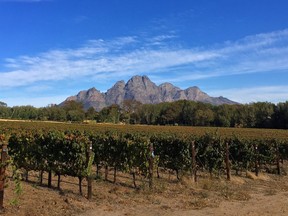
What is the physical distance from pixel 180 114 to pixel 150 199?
423ft

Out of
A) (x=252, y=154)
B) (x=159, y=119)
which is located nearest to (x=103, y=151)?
(x=252, y=154)

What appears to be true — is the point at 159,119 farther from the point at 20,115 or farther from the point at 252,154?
the point at 252,154

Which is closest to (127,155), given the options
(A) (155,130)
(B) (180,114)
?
(A) (155,130)

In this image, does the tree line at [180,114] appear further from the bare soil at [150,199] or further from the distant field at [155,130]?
the bare soil at [150,199]

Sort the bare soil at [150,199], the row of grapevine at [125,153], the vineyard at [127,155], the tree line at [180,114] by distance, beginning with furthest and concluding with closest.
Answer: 1. the tree line at [180,114]
2. the row of grapevine at [125,153]
3. the vineyard at [127,155]
4. the bare soil at [150,199]

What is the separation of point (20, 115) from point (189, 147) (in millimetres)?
154037

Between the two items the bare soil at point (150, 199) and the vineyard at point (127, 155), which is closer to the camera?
the bare soil at point (150, 199)

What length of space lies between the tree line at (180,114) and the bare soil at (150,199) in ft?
323

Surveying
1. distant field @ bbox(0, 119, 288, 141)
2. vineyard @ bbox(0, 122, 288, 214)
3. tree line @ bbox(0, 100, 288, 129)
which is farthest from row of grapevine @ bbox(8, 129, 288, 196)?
tree line @ bbox(0, 100, 288, 129)

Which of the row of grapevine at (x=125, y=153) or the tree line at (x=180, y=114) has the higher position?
the tree line at (x=180, y=114)

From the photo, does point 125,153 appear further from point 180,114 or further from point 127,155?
point 180,114

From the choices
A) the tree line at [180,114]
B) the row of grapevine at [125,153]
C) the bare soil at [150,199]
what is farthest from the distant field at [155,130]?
the tree line at [180,114]

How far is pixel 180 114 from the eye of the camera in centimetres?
13838

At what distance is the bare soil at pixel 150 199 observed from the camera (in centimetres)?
863
